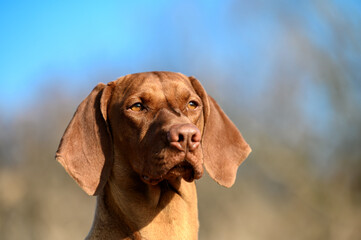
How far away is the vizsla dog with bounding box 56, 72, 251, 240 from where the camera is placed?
322 cm

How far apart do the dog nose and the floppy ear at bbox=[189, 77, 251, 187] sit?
2.46ft

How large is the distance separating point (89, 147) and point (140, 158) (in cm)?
53

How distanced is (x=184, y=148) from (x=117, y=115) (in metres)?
0.85

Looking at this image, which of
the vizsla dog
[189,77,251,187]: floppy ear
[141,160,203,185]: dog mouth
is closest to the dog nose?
the vizsla dog

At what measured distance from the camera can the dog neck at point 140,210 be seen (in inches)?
132

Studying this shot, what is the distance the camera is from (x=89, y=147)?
355 cm

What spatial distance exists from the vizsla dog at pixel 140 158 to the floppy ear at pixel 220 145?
1 centimetres

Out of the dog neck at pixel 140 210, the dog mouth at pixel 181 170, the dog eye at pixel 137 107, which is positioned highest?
the dog eye at pixel 137 107

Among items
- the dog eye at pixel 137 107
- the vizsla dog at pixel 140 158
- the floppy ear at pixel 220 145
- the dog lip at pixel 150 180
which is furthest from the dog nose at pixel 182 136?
the floppy ear at pixel 220 145

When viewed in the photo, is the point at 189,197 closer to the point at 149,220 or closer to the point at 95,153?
the point at 149,220

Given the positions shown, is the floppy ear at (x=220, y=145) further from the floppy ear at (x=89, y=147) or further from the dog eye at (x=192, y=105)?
the floppy ear at (x=89, y=147)

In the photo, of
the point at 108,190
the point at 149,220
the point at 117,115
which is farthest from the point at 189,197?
the point at 117,115

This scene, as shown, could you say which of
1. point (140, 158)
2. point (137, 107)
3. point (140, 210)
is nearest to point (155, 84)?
point (137, 107)

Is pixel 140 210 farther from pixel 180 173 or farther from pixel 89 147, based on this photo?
pixel 89 147
